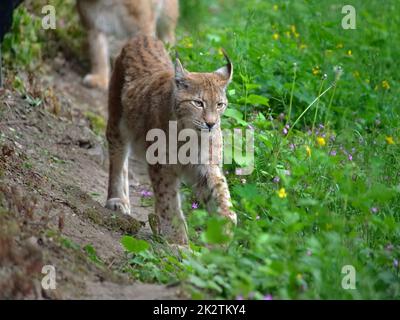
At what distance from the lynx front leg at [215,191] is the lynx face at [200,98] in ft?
1.05

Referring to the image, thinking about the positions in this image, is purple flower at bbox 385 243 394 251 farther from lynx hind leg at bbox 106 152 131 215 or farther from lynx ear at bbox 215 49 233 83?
lynx hind leg at bbox 106 152 131 215

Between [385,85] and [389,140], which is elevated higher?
[385,85]

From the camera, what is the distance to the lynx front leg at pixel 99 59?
9.48m

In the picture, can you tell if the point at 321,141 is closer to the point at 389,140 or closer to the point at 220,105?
the point at 389,140

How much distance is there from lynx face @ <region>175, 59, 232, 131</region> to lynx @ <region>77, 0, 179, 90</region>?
142 inches

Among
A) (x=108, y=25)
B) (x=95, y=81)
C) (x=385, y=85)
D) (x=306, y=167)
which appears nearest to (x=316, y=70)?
(x=385, y=85)

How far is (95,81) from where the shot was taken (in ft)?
30.9

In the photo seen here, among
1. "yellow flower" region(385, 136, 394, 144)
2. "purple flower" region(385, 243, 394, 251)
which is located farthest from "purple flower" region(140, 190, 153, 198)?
"purple flower" region(385, 243, 394, 251)

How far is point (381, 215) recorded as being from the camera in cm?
523

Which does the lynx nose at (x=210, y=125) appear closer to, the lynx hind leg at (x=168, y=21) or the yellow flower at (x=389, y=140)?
the yellow flower at (x=389, y=140)

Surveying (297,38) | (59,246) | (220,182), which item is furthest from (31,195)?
(297,38)

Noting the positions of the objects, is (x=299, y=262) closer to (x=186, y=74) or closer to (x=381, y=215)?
(x=381, y=215)

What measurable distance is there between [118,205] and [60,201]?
0.86 m

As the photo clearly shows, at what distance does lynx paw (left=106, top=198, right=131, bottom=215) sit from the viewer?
6.54m
